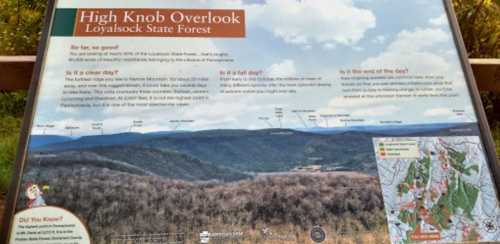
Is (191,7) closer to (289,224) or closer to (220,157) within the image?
(220,157)

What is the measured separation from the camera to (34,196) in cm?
188

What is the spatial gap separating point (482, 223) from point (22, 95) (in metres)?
3.43

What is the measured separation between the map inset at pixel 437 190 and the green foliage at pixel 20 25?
3.16m

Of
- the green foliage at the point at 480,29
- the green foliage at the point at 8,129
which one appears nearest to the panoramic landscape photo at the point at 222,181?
the green foliage at the point at 8,129

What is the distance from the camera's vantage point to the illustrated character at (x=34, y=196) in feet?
6.10

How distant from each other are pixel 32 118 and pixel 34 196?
34 centimetres

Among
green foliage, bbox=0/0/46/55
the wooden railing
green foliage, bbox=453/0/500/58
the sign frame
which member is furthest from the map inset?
green foliage, bbox=0/0/46/55

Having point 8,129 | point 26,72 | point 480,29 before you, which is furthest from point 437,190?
point 8,129

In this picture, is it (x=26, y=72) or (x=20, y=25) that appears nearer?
(x=26, y=72)

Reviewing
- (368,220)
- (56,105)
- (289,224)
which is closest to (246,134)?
(289,224)

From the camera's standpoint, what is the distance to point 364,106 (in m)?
2.18

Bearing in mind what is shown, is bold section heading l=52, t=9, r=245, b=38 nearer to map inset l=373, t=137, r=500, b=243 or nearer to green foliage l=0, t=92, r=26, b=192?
map inset l=373, t=137, r=500, b=243

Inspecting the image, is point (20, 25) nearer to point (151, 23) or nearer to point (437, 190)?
point (151, 23)

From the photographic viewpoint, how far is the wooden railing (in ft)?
7.39
